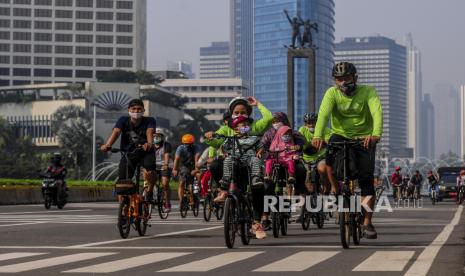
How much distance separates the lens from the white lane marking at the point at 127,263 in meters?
8.64

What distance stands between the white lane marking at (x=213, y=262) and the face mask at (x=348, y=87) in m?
2.13

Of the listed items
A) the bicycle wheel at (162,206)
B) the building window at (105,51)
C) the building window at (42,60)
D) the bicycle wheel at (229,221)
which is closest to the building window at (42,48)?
the building window at (42,60)

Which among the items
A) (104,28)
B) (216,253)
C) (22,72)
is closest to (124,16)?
(104,28)

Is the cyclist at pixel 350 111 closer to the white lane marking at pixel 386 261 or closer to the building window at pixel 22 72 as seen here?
the white lane marking at pixel 386 261

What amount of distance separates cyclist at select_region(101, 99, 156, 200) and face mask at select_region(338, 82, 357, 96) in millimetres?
2898

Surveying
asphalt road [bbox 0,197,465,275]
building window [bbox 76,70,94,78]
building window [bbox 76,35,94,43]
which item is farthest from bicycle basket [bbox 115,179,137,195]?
building window [bbox 76,35,94,43]

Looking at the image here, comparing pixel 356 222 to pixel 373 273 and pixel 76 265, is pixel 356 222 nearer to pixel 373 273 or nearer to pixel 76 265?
pixel 373 273

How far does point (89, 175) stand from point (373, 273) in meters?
124

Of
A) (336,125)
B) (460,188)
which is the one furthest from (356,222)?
(460,188)

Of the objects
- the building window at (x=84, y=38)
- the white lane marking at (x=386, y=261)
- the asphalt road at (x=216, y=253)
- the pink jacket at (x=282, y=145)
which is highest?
the building window at (x=84, y=38)

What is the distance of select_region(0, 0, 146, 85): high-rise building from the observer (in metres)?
187

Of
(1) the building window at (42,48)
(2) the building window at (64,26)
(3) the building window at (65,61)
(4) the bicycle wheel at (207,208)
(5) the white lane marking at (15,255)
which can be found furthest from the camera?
(2) the building window at (64,26)

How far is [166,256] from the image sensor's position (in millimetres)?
10047

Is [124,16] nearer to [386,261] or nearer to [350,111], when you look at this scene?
[350,111]
